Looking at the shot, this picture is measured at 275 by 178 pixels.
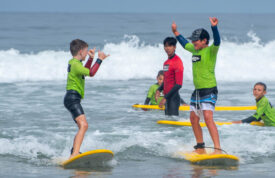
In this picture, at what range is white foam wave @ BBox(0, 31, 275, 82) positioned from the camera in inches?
821

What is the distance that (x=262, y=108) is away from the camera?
9.51m

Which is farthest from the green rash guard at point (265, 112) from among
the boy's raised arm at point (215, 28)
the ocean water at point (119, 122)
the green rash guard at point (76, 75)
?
the green rash guard at point (76, 75)

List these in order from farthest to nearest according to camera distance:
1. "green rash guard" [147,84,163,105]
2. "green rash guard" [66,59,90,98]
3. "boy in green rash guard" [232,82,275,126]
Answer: "green rash guard" [147,84,163,105], "boy in green rash guard" [232,82,275,126], "green rash guard" [66,59,90,98]

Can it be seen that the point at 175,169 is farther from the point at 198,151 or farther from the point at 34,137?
the point at 34,137

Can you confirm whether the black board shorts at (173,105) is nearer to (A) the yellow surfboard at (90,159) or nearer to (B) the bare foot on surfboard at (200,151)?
(B) the bare foot on surfboard at (200,151)

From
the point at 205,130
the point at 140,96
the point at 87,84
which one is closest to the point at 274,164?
the point at 205,130

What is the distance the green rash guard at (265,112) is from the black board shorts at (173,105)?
141 centimetres

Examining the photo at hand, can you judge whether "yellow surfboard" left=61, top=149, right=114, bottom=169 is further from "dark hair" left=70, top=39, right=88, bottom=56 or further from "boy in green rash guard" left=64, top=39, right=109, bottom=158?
"dark hair" left=70, top=39, right=88, bottom=56

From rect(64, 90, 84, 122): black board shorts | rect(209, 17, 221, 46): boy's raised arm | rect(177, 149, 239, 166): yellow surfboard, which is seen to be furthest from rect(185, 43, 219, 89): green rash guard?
rect(64, 90, 84, 122): black board shorts

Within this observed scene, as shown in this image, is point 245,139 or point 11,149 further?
point 245,139

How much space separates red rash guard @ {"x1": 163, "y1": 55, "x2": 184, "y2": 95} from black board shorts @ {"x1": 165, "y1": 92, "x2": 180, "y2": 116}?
1.08ft

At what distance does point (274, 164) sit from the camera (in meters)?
7.52

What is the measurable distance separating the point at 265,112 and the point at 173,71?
72.2 inches

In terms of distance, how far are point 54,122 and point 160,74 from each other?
2534 millimetres
